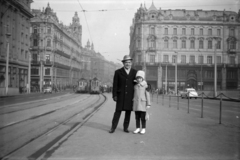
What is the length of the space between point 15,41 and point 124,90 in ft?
125

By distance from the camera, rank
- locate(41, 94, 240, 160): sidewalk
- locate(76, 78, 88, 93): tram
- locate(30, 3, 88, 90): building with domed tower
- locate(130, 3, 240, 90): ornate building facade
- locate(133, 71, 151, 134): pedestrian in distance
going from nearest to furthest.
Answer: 1. locate(41, 94, 240, 160): sidewalk
2. locate(133, 71, 151, 134): pedestrian in distance
3. locate(76, 78, 88, 93): tram
4. locate(130, 3, 240, 90): ornate building facade
5. locate(30, 3, 88, 90): building with domed tower

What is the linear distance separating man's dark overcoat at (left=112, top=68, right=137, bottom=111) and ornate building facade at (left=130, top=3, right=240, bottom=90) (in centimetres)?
4994

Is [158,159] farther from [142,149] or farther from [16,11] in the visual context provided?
[16,11]

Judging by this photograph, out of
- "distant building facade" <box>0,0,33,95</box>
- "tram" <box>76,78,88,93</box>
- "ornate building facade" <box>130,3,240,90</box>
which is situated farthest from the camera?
"ornate building facade" <box>130,3,240,90</box>

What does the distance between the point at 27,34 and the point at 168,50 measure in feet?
108

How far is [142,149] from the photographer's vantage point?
15.4ft

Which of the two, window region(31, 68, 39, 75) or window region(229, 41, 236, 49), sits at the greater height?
window region(229, 41, 236, 49)

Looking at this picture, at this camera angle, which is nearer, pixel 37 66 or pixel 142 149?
pixel 142 149

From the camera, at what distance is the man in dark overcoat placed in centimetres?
Answer: 624

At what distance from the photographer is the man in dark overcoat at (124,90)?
246 inches

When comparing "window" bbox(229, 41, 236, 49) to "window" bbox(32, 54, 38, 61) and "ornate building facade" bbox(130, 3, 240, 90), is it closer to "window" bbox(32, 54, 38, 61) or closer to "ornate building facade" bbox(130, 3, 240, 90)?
"ornate building facade" bbox(130, 3, 240, 90)

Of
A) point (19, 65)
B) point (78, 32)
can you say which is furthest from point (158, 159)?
point (78, 32)

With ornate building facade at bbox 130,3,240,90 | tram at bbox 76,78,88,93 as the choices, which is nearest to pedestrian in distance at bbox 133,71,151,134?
tram at bbox 76,78,88,93

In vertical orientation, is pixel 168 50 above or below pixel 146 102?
above
